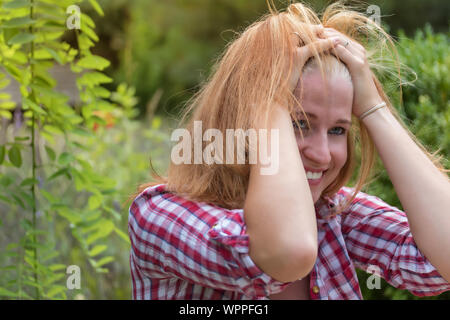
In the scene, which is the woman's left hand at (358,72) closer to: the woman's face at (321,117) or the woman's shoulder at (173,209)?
the woman's face at (321,117)

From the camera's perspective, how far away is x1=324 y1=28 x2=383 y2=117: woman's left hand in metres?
1.48

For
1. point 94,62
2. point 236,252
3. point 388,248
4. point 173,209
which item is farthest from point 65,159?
point 388,248

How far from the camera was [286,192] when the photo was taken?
1274mm

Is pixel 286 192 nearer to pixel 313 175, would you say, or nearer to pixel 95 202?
pixel 313 175

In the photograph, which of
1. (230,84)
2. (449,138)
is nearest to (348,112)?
(230,84)

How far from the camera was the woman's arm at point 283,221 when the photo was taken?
1.22 meters

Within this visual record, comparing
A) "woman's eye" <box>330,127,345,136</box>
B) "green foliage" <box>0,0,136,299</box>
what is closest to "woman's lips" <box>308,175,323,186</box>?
"woman's eye" <box>330,127,345,136</box>

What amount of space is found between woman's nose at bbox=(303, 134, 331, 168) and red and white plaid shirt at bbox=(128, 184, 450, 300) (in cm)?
23

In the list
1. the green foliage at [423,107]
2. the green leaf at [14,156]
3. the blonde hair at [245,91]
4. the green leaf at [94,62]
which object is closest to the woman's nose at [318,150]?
the blonde hair at [245,91]

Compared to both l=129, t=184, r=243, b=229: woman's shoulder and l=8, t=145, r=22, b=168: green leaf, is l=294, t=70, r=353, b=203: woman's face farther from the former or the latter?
l=8, t=145, r=22, b=168: green leaf

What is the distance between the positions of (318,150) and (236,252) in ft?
1.15

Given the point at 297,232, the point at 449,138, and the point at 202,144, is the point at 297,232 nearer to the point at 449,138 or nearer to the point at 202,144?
the point at 202,144

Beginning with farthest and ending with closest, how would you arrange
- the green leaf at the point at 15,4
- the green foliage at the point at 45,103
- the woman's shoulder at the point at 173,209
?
the green foliage at the point at 45,103 < the green leaf at the point at 15,4 < the woman's shoulder at the point at 173,209

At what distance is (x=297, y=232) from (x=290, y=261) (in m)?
0.06
